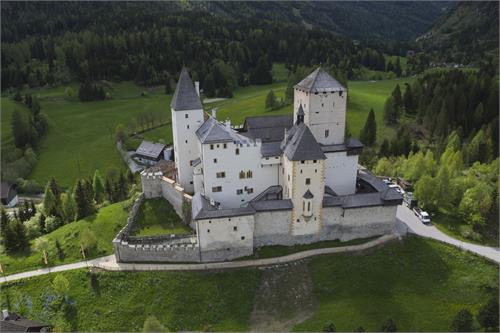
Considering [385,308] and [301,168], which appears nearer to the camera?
[385,308]

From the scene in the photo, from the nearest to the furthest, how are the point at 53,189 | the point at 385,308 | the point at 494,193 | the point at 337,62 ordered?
1. the point at 385,308
2. the point at 494,193
3. the point at 53,189
4. the point at 337,62

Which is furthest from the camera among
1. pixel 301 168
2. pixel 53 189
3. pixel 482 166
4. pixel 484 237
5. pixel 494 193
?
pixel 53 189

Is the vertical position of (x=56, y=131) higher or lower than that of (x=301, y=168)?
lower

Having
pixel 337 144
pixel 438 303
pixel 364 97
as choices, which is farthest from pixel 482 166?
pixel 364 97

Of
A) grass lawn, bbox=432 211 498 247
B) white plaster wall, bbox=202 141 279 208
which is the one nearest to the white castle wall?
white plaster wall, bbox=202 141 279 208

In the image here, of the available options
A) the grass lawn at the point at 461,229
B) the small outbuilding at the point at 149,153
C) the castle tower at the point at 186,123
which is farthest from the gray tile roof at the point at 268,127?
the small outbuilding at the point at 149,153

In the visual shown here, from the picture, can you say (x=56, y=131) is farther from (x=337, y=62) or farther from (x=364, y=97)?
(x=337, y=62)

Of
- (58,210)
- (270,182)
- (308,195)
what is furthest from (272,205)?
(58,210)
